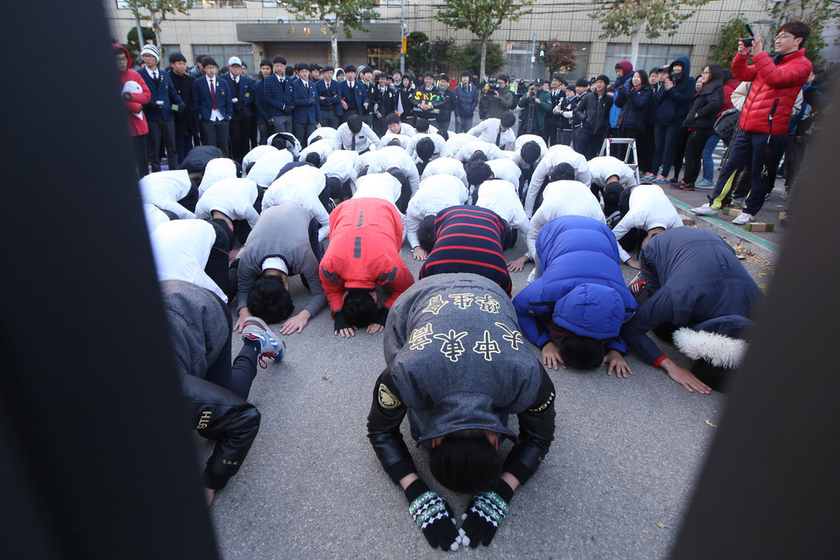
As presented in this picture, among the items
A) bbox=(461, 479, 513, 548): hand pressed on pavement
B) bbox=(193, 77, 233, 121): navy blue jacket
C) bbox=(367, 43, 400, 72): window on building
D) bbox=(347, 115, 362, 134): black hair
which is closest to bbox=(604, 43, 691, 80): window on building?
bbox=(367, 43, 400, 72): window on building

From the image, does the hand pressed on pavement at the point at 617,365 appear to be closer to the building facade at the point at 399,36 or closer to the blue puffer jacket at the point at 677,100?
the blue puffer jacket at the point at 677,100

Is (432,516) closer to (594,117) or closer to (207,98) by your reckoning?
(207,98)

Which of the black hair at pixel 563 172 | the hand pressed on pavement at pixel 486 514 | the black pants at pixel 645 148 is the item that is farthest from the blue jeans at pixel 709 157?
the hand pressed on pavement at pixel 486 514

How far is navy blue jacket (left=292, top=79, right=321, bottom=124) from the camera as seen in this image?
7.68 metres

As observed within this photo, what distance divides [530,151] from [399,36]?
2359cm

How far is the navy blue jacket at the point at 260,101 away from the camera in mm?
7426

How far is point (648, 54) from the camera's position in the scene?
25328 mm

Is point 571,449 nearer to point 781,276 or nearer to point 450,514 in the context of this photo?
point 450,514

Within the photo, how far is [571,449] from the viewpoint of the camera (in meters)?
2.15

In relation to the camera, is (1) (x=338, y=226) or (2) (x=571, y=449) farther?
(1) (x=338, y=226)

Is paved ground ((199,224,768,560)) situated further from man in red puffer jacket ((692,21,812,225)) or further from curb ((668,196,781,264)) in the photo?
man in red puffer jacket ((692,21,812,225))

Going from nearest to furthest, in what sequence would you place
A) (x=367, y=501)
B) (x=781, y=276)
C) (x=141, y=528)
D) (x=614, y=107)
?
(x=781, y=276) < (x=141, y=528) < (x=367, y=501) < (x=614, y=107)

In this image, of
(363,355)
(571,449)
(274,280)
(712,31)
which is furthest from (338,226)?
(712,31)

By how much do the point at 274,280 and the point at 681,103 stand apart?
5.93 metres
